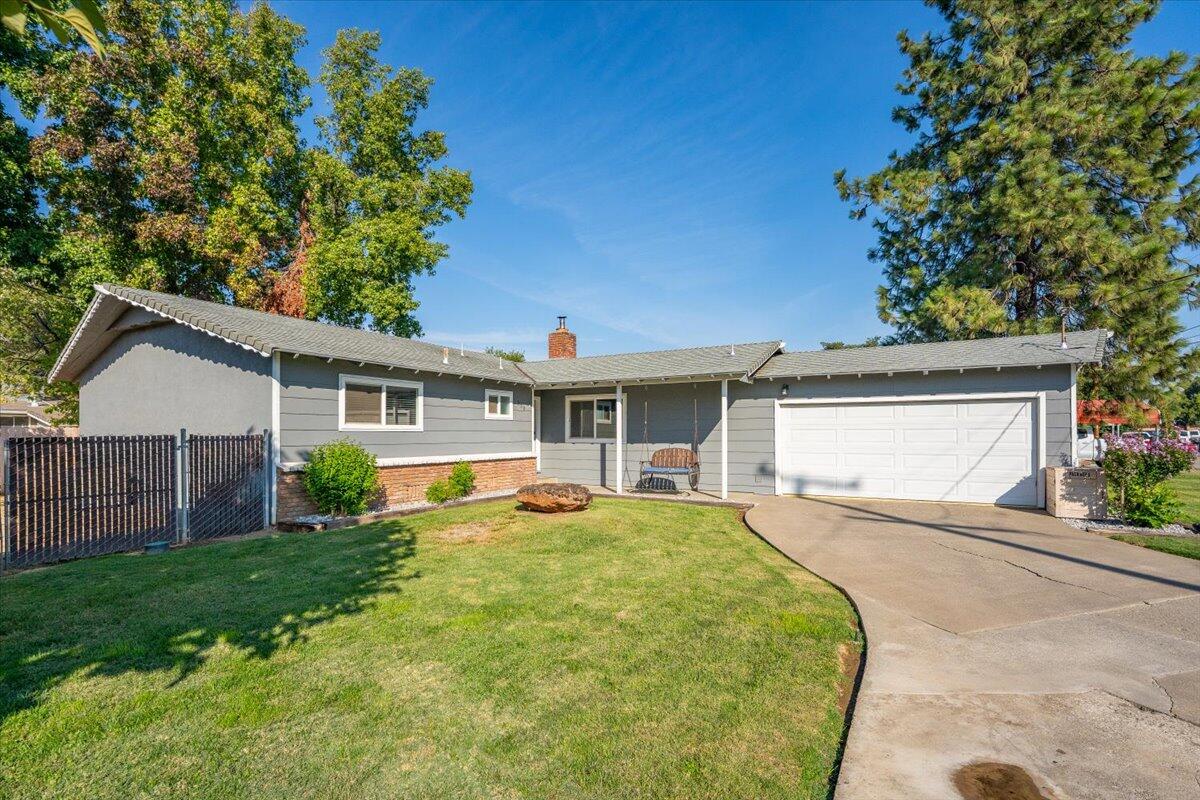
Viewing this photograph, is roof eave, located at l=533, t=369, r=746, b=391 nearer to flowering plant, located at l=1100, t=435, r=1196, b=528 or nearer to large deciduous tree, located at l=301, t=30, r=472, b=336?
flowering plant, located at l=1100, t=435, r=1196, b=528

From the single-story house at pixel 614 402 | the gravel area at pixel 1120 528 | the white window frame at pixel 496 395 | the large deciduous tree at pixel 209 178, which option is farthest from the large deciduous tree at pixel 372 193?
the gravel area at pixel 1120 528

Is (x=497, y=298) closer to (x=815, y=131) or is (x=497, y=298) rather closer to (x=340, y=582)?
(x=815, y=131)

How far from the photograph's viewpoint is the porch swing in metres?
12.5

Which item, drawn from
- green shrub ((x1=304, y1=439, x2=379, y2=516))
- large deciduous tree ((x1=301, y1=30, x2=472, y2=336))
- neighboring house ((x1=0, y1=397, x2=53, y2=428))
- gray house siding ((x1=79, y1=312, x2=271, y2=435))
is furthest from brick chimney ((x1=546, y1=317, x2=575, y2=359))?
neighboring house ((x1=0, y1=397, x2=53, y2=428))

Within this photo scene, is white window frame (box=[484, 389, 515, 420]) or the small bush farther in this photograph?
white window frame (box=[484, 389, 515, 420])

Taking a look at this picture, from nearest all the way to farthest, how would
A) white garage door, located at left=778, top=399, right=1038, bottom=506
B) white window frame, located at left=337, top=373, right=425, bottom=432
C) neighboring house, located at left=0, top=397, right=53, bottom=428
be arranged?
white window frame, located at left=337, top=373, right=425, bottom=432 → white garage door, located at left=778, top=399, right=1038, bottom=506 → neighboring house, located at left=0, top=397, right=53, bottom=428

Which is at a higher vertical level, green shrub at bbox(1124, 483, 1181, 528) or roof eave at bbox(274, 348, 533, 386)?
roof eave at bbox(274, 348, 533, 386)

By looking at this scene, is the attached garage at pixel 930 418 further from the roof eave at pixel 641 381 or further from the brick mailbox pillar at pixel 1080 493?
the roof eave at pixel 641 381

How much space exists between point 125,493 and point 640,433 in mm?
9733

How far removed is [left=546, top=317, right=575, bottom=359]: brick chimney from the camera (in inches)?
678

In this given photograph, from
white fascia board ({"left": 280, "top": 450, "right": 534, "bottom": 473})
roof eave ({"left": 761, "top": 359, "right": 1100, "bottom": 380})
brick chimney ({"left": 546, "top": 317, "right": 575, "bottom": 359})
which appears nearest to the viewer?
white fascia board ({"left": 280, "top": 450, "right": 534, "bottom": 473})

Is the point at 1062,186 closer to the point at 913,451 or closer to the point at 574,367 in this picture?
the point at 913,451

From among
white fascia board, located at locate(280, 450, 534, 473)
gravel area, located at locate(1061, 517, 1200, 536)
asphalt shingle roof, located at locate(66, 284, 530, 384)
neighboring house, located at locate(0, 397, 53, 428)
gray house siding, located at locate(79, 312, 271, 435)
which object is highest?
asphalt shingle roof, located at locate(66, 284, 530, 384)

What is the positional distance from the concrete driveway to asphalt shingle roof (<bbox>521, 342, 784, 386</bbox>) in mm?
5096
